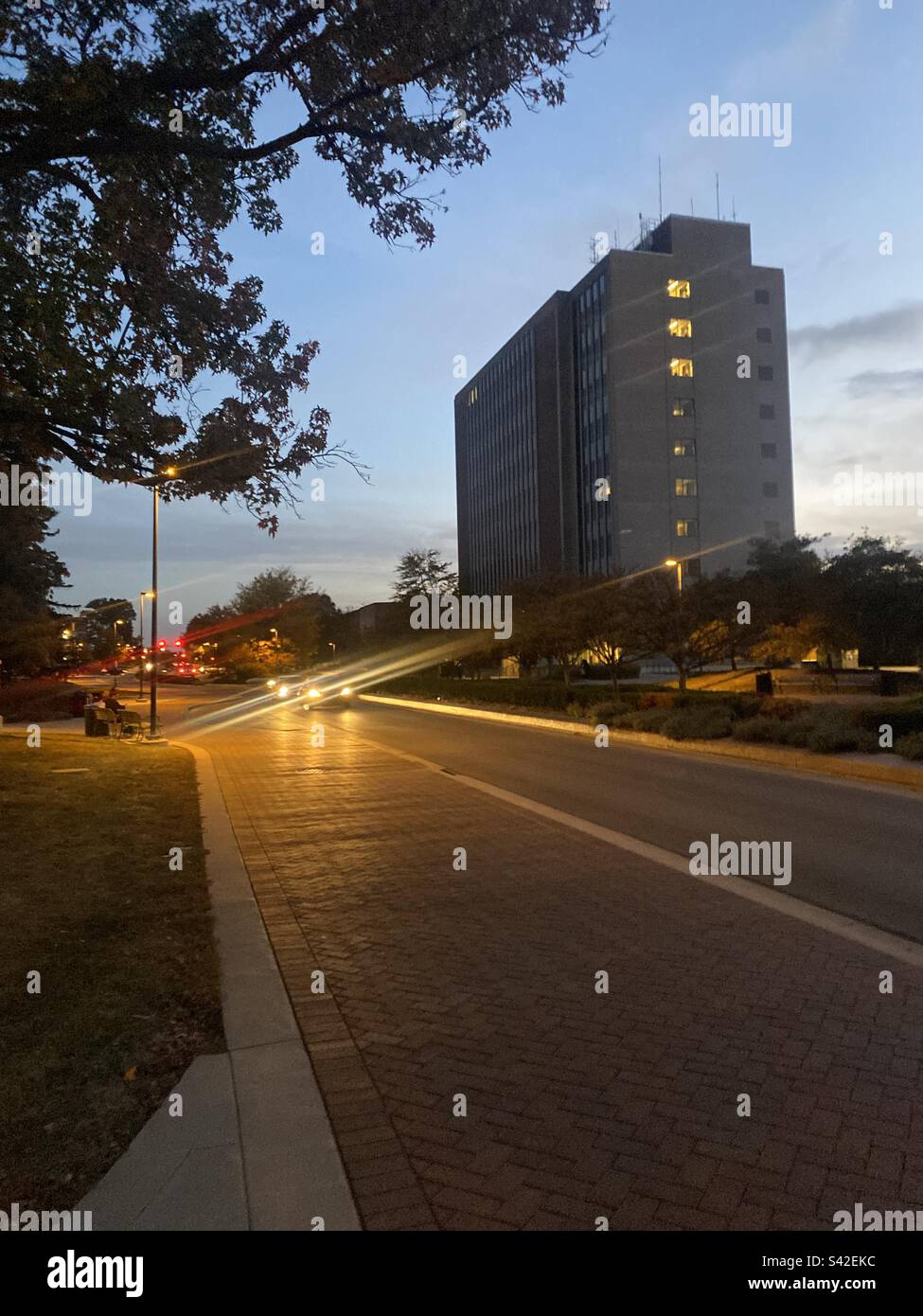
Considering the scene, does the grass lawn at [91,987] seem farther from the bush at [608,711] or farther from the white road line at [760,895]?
the bush at [608,711]

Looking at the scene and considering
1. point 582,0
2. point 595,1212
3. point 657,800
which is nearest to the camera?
point 595,1212

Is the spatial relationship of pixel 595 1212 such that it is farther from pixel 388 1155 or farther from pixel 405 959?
pixel 405 959

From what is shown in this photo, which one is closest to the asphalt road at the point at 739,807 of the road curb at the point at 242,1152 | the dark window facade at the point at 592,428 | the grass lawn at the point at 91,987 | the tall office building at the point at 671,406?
the road curb at the point at 242,1152

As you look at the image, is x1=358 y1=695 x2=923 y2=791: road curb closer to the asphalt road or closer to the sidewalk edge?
the asphalt road

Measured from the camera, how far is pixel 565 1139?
142 inches

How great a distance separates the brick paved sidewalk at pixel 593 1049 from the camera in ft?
10.7

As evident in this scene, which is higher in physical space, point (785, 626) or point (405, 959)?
point (785, 626)

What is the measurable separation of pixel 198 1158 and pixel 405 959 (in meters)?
2.55

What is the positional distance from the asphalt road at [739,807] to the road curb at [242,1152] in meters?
4.31

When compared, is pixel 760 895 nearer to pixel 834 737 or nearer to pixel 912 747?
pixel 912 747

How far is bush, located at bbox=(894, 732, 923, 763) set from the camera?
588 inches
